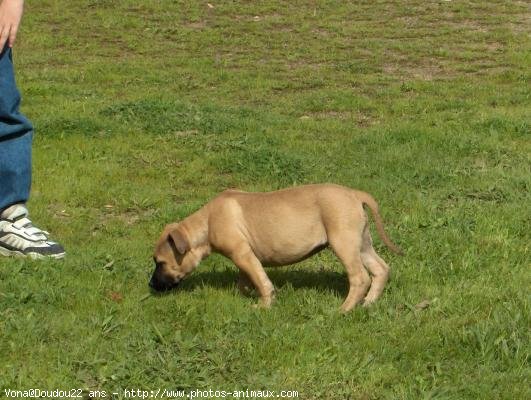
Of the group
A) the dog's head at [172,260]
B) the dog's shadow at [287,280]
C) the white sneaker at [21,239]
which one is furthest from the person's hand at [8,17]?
the dog's shadow at [287,280]

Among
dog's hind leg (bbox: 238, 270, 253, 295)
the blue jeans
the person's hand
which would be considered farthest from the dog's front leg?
the person's hand

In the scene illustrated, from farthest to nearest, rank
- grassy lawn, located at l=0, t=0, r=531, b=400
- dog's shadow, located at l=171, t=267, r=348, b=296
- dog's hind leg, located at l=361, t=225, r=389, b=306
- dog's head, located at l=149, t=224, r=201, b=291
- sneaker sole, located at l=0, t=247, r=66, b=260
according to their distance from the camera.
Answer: sneaker sole, located at l=0, t=247, r=66, b=260 → dog's shadow, located at l=171, t=267, r=348, b=296 → dog's head, located at l=149, t=224, r=201, b=291 → dog's hind leg, located at l=361, t=225, r=389, b=306 → grassy lawn, located at l=0, t=0, r=531, b=400

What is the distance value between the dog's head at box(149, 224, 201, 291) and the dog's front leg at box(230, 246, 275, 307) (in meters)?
0.35

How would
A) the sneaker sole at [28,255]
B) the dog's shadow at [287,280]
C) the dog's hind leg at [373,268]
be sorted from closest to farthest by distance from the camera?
the dog's hind leg at [373,268]
the dog's shadow at [287,280]
the sneaker sole at [28,255]

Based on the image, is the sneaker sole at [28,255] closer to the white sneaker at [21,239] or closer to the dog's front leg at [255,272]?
the white sneaker at [21,239]

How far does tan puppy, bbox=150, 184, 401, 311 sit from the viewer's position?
5820 mm

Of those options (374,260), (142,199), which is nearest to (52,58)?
(142,199)

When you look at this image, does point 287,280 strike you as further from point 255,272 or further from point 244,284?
point 255,272

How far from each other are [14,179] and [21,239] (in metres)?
0.47

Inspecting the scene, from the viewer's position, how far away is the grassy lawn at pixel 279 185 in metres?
4.85

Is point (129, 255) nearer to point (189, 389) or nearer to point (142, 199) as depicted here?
point (142, 199)

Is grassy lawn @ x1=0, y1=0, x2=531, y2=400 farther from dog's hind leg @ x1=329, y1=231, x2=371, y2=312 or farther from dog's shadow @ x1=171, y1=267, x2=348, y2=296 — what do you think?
dog's hind leg @ x1=329, y1=231, x2=371, y2=312

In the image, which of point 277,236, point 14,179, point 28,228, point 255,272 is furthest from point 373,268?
point 14,179

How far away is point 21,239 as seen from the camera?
6.72 meters
